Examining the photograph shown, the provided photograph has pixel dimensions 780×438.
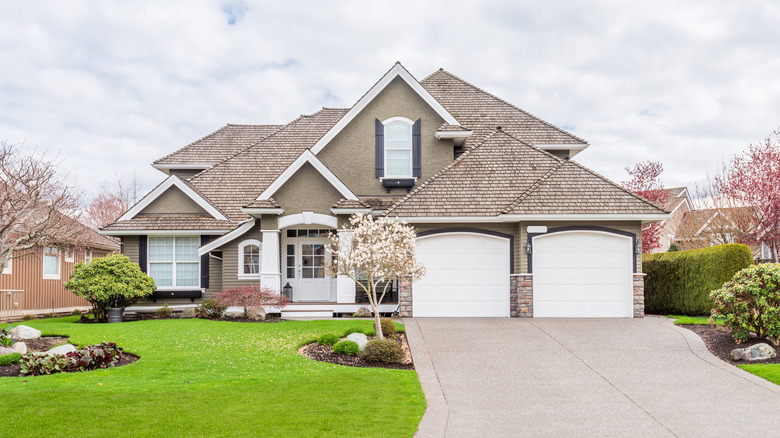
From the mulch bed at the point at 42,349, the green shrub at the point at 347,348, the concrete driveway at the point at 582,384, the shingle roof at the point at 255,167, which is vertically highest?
the shingle roof at the point at 255,167

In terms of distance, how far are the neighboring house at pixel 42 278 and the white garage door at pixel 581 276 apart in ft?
50.6

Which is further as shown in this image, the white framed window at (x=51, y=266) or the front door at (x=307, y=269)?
the white framed window at (x=51, y=266)

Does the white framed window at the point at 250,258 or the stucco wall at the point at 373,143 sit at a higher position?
the stucco wall at the point at 373,143

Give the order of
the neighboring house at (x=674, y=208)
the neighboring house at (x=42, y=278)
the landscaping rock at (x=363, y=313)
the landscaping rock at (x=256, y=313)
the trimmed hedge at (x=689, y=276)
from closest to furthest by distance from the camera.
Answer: the trimmed hedge at (x=689, y=276) → the landscaping rock at (x=256, y=313) → the landscaping rock at (x=363, y=313) → the neighboring house at (x=42, y=278) → the neighboring house at (x=674, y=208)

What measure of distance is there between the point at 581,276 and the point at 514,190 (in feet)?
10.3

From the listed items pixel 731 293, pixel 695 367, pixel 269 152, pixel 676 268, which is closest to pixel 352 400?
pixel 695 367

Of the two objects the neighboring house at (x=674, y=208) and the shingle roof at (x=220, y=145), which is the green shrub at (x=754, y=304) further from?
the neighboring house at (x=674, y=208)

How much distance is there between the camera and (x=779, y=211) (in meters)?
26.1

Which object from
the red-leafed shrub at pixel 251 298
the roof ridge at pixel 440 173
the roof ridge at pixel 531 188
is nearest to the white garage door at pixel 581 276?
the roof ridge at pixel 531 188

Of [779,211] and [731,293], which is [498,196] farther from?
[779,211]

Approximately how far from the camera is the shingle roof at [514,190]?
57.7ft

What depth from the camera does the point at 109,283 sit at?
60.4 ft

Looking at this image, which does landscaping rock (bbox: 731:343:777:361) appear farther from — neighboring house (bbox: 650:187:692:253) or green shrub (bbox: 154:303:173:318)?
neighboring house (bbox: 650:187:692:253)

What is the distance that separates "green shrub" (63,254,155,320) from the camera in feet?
60.3
